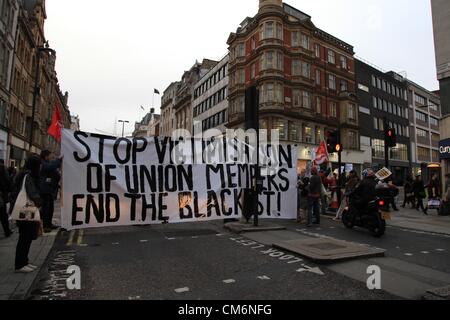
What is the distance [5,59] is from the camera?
24344 millimetres

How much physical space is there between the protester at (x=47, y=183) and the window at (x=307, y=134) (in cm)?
3254

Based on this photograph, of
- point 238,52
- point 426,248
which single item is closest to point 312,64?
point 238,52

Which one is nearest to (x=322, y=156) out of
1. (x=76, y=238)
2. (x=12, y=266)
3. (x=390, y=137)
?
(x=390, y=137)

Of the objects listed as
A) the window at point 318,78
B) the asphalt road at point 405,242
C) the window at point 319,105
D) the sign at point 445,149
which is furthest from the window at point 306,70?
the asphalt road at point 405,242

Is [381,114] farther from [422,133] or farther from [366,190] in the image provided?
[366,190]

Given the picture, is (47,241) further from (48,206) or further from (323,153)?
(323,153)

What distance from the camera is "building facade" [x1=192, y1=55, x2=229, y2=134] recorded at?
4384 cm

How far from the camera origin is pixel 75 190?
6613 millimetres

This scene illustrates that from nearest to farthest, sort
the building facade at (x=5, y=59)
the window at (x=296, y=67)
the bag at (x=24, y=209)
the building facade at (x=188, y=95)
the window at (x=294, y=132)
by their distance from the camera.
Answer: the bag at (x=24, y=209) < the building facade at (x=5, y=59) < the window at (x=294, y=132) < the window at (x=296, y=67) < the building facade at (x=188, y=95)

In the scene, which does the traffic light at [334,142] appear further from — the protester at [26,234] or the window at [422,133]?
the window at [422,133]

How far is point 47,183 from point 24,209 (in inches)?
131

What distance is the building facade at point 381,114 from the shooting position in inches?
1794

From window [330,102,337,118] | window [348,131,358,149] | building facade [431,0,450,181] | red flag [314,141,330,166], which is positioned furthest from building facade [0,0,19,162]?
window [348,131,358,149]

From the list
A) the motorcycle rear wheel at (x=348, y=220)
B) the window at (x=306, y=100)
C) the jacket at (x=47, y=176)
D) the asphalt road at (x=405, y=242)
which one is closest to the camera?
the asphalt road at (x=405, y=242)
